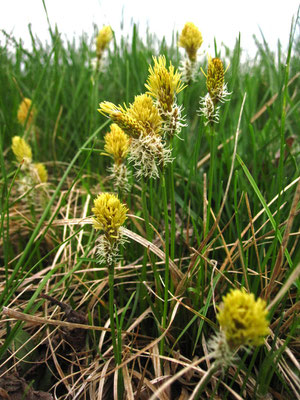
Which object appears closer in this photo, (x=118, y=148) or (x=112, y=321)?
(x=112, y=321)

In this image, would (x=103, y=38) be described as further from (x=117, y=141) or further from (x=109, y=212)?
(x=109, y=212)

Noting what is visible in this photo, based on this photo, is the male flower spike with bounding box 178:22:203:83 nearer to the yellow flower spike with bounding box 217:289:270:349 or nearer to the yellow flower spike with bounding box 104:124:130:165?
the yellow flower spike with bounding box 104:124:130:165

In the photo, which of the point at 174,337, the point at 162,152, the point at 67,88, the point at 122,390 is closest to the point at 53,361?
the point at 122,390

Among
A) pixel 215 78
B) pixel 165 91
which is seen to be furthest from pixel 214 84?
pixel 165 91

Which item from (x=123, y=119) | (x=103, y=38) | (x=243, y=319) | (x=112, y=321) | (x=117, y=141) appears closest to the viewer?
(x=243, y=319)

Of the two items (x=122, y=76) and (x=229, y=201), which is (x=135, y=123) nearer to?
(x=229, y=201)

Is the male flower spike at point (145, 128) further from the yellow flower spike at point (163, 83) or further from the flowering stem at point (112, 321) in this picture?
the flowering stem at point (112, 321)

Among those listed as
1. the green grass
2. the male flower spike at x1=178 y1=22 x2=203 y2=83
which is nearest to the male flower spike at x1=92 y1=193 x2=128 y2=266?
the green grass

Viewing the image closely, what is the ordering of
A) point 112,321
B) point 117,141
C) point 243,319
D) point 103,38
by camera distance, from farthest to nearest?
1. point 103,38
2. point 117,141
3. point 112,321
4. point 243,319
